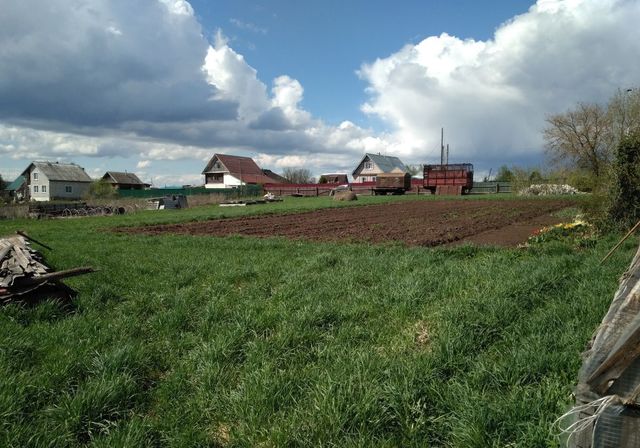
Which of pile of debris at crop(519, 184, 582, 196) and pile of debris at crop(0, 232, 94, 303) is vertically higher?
pile of debris at crop(519, 184, 582, 196)

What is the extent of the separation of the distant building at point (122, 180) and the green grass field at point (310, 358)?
84.8m

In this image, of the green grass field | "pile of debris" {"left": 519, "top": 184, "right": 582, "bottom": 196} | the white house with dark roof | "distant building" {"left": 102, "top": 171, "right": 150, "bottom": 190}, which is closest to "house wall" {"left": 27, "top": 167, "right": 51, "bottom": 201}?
the white house with dark roof

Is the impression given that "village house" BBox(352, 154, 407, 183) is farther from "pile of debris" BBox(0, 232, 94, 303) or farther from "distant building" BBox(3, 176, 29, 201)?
"pile of debris" BBox(0, 232, 94, 303)

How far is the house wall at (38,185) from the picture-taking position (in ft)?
240

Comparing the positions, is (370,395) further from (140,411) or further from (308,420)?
(140,411)

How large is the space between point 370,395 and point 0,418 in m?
2.54

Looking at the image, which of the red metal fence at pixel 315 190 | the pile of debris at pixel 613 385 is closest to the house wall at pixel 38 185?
the red metal fence at pixel 315 190

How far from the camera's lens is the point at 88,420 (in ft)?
9.92

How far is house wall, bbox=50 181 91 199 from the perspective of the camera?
73.8 metres

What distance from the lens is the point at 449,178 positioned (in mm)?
52500

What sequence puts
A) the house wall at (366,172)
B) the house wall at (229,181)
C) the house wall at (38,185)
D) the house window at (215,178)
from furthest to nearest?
the house wall at (366,172) → the house window at (215,178) → the house wall at (229,181) → the house wall at (38,185)

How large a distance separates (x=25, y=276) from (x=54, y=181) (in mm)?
80724

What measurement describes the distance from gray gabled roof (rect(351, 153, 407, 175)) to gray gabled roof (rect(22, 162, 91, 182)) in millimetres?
51965

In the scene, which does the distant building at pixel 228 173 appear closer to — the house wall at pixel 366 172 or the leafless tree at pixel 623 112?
the house wall at pixel 366 172
